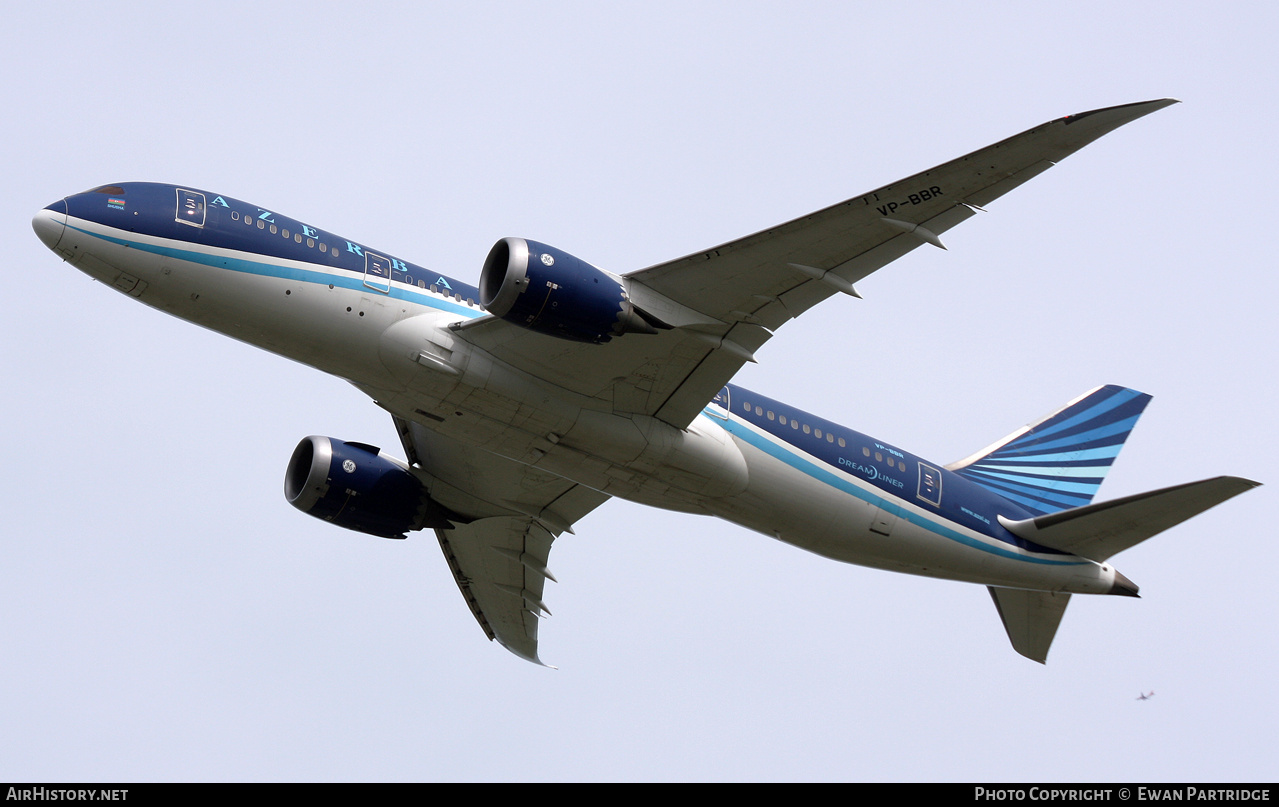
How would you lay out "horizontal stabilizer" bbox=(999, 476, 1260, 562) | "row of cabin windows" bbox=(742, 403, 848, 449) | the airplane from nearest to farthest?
the airplane
"horizontal stabilizer" bbox=(999, 476, 1260, 562)
"row of cabin windows" bbox=(742, 403, 848, 449)

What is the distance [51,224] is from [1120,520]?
23522 millimetres

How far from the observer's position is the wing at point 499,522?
30594mm

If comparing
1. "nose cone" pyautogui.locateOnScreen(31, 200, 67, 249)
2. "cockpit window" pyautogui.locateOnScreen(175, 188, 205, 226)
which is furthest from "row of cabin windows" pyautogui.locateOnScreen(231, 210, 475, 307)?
"nose cone" pyautogui.locateOnScreen(31, 200, 67, 249)

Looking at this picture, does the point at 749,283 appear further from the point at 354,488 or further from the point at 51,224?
the point at 51,224

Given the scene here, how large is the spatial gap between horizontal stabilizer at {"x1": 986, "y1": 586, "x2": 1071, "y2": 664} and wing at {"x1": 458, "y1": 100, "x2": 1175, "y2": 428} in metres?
11.3

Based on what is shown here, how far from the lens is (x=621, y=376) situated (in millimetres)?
24969

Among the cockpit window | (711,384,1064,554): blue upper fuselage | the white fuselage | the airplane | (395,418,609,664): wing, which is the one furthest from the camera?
(395,418,609,664): wing

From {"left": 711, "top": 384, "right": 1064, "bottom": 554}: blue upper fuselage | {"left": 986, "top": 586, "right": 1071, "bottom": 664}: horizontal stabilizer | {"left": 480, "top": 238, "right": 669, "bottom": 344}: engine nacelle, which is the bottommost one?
{"left": 986, "top": 586, "right": 1071, "bottom": 664}: horizontal stabilizer

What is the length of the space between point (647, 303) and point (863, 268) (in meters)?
4.25

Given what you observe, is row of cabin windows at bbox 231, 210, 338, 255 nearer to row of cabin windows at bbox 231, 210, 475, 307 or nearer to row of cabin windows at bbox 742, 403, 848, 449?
row of cabin windows at bbox 231, 210, 475, 307

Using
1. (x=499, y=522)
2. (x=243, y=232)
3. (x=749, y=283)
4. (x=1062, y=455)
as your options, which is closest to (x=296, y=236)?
(x=243, y=232)

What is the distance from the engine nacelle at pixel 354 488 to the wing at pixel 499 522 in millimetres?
846

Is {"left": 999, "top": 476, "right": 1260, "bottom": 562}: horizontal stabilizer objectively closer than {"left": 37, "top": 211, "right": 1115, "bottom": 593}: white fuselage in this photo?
No

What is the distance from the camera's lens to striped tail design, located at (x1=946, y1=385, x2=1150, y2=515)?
104ft
